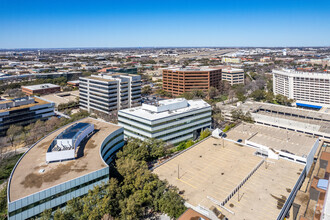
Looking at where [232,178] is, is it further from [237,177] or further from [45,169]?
[45,169]

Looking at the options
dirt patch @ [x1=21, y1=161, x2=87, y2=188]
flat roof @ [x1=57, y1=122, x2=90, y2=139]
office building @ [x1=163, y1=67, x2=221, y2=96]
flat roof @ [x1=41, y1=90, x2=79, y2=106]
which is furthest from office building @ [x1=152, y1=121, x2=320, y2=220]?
flat roof @ [x1=41, y1=90, x2=79, y2=106]

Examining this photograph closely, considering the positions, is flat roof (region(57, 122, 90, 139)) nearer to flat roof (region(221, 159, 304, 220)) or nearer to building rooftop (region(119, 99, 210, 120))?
building rooftop (region(119, 99, 210, 120))

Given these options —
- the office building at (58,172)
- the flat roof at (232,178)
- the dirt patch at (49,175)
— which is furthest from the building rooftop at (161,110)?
the dirt patch at (49,175)

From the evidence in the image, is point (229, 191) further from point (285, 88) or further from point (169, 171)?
point (285, 88)

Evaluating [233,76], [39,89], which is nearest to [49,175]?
[39,89]

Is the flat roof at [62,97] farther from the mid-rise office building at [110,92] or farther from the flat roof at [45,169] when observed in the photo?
the flat roof at [45,169]
